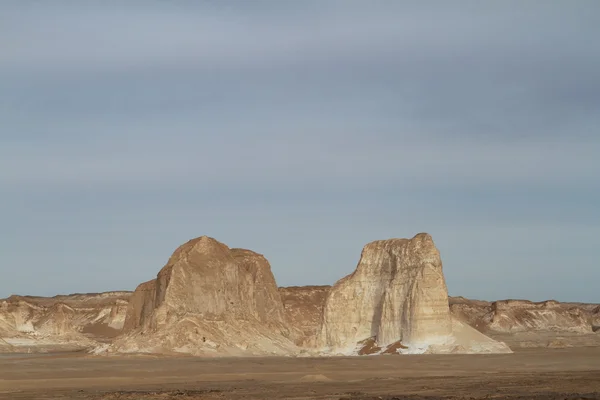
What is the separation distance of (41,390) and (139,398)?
7.83m

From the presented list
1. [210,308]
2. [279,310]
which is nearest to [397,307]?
[210,308]

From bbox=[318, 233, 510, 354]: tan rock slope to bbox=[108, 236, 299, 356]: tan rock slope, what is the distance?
17.4 feet

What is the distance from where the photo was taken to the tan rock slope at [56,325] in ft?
399

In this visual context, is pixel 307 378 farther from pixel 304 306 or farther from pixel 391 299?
pixel 304 306

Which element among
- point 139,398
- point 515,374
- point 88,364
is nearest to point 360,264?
point 88,364

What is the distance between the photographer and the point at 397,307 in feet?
259

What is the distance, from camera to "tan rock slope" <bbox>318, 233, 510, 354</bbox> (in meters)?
76.6

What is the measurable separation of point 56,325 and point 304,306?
42.3 metres

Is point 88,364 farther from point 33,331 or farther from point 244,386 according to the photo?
point 33,331

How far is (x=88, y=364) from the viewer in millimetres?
66188

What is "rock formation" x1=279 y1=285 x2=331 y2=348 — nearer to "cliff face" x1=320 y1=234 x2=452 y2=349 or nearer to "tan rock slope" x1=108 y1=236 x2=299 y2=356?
"tan rock slope" x1=108 y1=236 x2=299 y2=356

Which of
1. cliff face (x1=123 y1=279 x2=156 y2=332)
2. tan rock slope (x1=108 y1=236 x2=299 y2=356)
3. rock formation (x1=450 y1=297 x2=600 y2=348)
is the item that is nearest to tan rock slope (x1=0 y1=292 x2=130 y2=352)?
cliff face (x1=123 y1=279 x2=156 y2=332)

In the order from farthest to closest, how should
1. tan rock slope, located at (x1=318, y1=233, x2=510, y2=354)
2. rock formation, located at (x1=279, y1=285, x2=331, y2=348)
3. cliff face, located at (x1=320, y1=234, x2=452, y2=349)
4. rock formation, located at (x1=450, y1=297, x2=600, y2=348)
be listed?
rock formation, located at (x1=450, y1=297, x2=600, y2=348) < rock formation, located at (x1=279, y1=285, x2=331, y2=348) < cliff face, located at (x1=320, y1=234, x2=452, y2=349) < tan rock slope, located at (x1=318, y1=233, x2=510, y2=354)

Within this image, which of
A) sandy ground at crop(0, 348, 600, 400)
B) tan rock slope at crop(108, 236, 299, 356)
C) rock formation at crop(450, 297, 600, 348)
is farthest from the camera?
rock formation at crop(450, 297, 600, 348)
